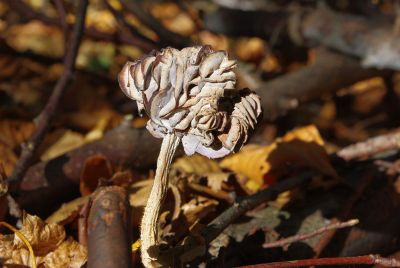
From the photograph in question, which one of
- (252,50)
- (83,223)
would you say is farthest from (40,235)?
(252,50)

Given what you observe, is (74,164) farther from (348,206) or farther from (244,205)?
(348,206)

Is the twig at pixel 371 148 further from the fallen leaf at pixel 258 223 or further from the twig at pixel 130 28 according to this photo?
the twig at pixel 130 28

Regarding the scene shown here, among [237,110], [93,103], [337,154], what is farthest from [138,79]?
[93,103]

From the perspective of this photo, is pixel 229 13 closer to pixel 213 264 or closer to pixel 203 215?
pixel 203 215

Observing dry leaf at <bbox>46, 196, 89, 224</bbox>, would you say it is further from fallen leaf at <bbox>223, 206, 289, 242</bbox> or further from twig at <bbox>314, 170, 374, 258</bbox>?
twig at <bbox>314, 170, 374, 258</bbox>

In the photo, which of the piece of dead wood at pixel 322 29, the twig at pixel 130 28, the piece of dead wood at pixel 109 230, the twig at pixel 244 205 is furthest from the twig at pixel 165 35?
the piece of dead wood at pixel 109 230

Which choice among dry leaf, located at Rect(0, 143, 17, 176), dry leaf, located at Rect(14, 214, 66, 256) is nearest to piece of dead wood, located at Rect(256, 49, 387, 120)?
dry leaf, located at Rect(0, 143, 17, 176)
